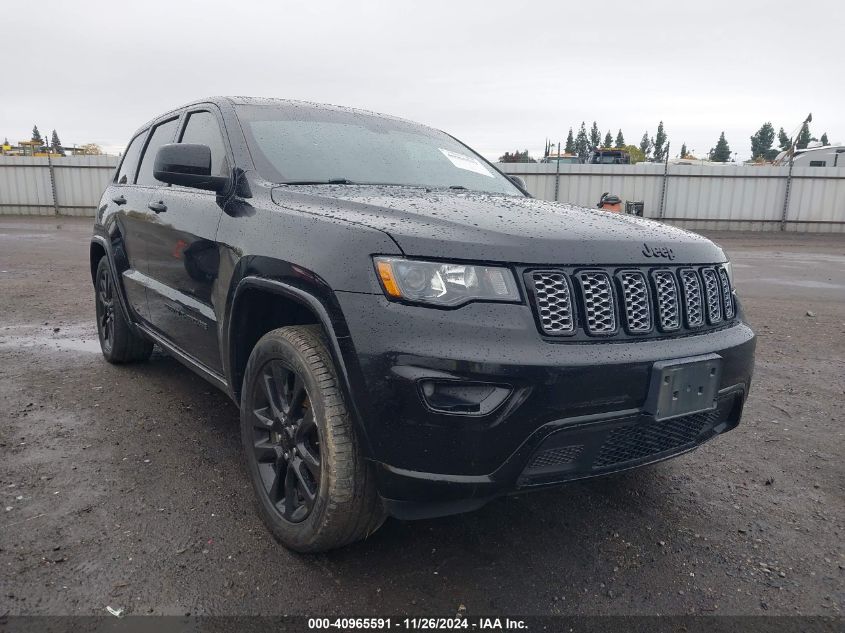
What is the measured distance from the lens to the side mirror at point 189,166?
104 inches

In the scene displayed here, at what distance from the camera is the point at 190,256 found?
2.95m

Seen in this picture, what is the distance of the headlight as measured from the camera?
185 cm

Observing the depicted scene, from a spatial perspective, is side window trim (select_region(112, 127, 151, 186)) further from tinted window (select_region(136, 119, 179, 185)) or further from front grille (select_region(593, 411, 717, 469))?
front grille (select_region(593, 411, 717, 469))

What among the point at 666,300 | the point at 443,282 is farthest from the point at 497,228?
the point at 666,300

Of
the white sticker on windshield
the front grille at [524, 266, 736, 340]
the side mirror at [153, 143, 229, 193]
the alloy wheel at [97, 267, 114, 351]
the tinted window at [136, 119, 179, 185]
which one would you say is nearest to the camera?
the front grille at [524, 266, 736, 340]

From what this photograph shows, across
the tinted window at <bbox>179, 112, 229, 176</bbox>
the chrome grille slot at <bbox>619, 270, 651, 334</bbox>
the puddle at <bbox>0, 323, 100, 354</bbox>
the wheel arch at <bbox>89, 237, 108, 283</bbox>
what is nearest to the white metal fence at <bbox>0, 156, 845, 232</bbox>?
the puddle at <bbox>0, 323, 100, 354</bbox>

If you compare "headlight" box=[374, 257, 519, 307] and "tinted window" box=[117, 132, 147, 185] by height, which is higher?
"tinted window" box=[117, 132, 147, 185]

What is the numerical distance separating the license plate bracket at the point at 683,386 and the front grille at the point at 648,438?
1.7 inches

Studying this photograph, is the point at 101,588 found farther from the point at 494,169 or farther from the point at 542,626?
the point at 494,169

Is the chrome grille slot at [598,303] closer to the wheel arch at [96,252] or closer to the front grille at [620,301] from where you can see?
the front grille at [620,301]

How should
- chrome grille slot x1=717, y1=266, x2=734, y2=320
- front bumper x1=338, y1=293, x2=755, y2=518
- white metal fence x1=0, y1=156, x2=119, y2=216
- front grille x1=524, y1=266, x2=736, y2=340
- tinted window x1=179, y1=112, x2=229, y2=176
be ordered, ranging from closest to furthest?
front bumper x1=338, y1=293, x2=755, y2=518, front grille x1=524, y1=266, x2=736, y2=340, chrome grille slot x1=717, y1=266, x2=734, y2=320, tinted window x1=179, y1=112, x2=229, y2=176, white metal fence x1=0, y1=156, x2=119, y2=216

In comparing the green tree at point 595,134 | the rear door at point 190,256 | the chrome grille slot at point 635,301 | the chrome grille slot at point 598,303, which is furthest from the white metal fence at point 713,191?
the green tree at point 595,134

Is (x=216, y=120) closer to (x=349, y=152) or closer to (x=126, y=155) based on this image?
(x=349, y=152)

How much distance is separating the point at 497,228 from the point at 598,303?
1.29ft
